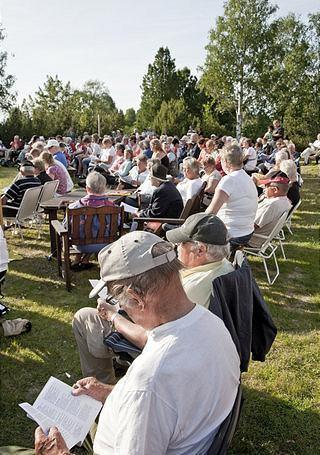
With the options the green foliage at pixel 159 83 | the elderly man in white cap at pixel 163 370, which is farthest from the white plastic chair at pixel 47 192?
the green foliage at pixel 159 83

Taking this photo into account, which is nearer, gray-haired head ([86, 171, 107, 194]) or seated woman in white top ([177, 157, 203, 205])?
gray-haired head ([86, 171, 107, 194])

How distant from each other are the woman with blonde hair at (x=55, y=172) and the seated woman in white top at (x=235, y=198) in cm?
364

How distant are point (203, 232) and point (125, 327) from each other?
2.43 ft

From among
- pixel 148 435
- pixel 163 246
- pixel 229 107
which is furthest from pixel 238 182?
pixel 229 107

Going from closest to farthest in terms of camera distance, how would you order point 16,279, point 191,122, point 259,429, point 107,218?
point 259,429
point 107,218
point 16,279
point 191,122

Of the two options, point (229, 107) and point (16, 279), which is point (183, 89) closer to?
point (229, 107)

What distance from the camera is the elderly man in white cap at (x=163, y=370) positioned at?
1235mm

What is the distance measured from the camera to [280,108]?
1254 inches

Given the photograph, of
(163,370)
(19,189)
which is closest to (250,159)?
(19,189)

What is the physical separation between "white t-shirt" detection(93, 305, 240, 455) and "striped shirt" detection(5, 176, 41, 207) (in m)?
5.13

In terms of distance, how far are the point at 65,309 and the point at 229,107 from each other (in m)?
29.8

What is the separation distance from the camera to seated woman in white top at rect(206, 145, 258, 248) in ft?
14.1

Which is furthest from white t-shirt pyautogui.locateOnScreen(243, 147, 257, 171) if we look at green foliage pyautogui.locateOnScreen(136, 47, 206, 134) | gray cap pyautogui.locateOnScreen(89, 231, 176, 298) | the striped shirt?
green foliage pyautogui.locateOnScreen(136, 47, 206, 134)

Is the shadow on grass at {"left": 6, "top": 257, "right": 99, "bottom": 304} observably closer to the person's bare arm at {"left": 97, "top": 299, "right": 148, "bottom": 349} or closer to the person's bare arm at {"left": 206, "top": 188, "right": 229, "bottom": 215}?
the person's bare arm at {"left": 206, "top": 188, "right": 229, "bottom": 215}
